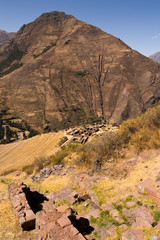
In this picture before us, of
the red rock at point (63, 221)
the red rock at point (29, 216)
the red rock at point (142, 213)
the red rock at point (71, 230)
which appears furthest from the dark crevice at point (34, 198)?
the red rock at point (142, 213)

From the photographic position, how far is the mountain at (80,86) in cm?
13700

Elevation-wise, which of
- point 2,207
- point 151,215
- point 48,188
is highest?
point 151,215

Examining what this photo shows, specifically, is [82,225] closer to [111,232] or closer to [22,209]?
[111,232]

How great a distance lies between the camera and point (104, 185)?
42.0ft

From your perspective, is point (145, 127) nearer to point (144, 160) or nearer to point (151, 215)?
point (144, 160)

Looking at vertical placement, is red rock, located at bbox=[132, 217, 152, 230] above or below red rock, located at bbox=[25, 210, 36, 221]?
above

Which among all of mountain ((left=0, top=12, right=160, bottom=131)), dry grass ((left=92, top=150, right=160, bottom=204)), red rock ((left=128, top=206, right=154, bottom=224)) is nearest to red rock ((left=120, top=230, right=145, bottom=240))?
red rock ((left=128, top=206, right=154, bottom=224))

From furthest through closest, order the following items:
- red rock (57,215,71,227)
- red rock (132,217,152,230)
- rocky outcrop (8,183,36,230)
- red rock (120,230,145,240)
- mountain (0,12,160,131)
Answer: mountain (0,12,160,131)
rocky outcrop (8,183,36,230)
red rock (57,215,71,227)
red rock (132,217,152,230)
red rock (120,230,145,240)

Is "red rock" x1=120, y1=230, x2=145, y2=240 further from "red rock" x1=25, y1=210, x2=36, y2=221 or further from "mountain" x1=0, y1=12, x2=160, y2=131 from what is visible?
"mountain" x1=0, y1=12, x2=160, y2=131

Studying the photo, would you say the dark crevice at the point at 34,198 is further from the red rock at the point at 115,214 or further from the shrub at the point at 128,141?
the red rock at the point at 115,214

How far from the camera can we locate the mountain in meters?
137

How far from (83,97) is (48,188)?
490 feet

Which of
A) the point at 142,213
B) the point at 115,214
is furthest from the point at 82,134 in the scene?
the point at 142,213

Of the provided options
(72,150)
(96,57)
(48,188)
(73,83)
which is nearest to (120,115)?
(73,83)
